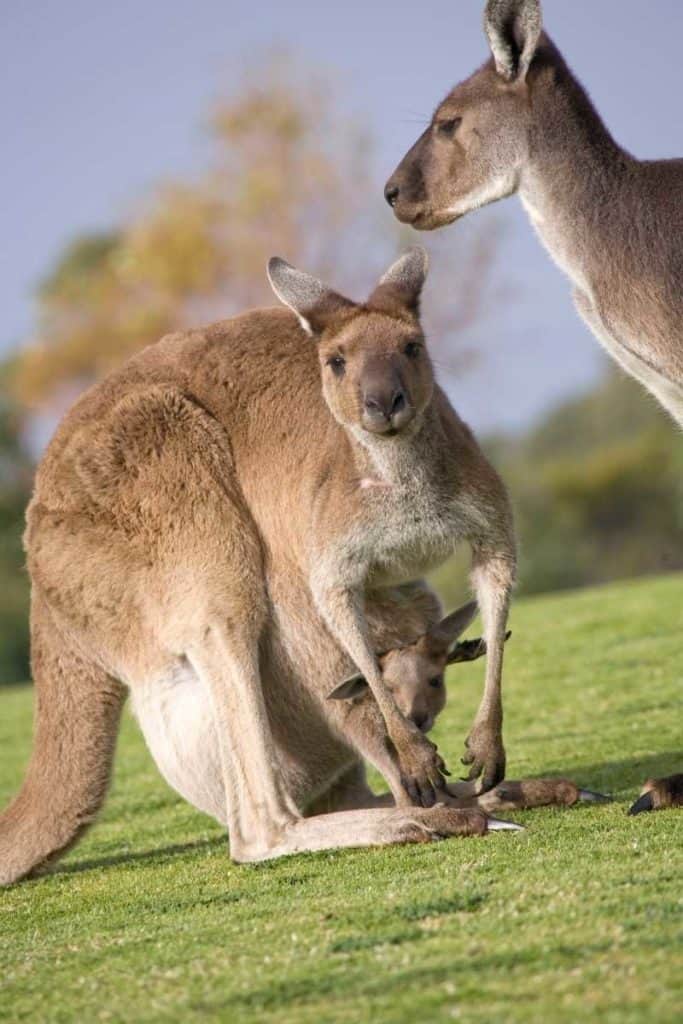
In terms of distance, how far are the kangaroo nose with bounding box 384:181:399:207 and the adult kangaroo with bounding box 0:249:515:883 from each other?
0.99 feet

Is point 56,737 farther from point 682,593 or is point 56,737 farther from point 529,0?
point 682,593

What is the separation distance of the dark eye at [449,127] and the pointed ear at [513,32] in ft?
0.68

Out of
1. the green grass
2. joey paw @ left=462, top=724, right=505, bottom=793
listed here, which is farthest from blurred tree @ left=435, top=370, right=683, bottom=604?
joey paw @ left=462, top=724, right=505, bottom=793

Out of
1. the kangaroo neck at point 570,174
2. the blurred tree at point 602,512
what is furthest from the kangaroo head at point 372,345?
the blurred tree at point 602,512

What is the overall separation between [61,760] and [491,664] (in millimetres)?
1405

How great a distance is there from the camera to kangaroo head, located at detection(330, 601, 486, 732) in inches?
197

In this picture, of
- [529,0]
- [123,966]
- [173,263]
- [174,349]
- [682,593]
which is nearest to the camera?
[123,966]

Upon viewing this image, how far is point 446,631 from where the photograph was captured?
5.07m

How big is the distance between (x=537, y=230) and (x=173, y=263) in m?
23.7

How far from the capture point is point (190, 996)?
314 centimetres

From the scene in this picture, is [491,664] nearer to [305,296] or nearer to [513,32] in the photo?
[305,296]

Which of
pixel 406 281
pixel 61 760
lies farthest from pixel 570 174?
pixel 61 760

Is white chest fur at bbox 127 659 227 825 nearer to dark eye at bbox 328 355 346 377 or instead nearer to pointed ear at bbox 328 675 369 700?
pointed ear at bbox 328 675 369 700

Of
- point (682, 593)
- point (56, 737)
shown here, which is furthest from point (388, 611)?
point (682, 593)
